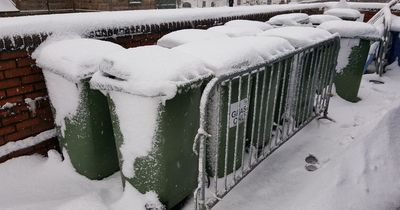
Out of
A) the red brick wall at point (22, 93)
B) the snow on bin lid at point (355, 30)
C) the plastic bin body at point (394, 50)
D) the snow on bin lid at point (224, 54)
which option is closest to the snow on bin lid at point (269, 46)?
the snow on bin lid at point (224, 54)

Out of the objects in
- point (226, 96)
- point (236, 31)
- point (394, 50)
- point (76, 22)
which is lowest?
point (394, 50)

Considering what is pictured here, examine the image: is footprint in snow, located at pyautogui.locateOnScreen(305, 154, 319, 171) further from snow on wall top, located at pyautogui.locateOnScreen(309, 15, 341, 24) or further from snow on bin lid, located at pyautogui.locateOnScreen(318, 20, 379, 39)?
snow on wall top, located at pyautogui.locateOnScreen(309, 15, 341, 24)

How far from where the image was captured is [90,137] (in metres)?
2.89

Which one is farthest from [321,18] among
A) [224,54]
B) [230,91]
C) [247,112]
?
[230,91]

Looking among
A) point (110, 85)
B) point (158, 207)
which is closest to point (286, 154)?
point (158, 207)

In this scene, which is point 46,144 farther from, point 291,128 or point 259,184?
point 291,128

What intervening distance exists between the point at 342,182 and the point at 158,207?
68.5 inches

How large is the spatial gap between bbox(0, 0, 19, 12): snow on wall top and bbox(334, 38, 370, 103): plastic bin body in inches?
383

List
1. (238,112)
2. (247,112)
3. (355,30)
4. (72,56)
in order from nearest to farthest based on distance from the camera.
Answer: (72,56) → (238,112) → (247,112) → (355,30)

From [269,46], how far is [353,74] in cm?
272

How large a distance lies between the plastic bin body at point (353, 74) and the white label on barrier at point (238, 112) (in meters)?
3.06

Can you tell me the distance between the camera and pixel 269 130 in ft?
11.9

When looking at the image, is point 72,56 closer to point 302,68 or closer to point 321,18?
point 302,68

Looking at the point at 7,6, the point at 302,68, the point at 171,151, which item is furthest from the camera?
the point at 7,6
